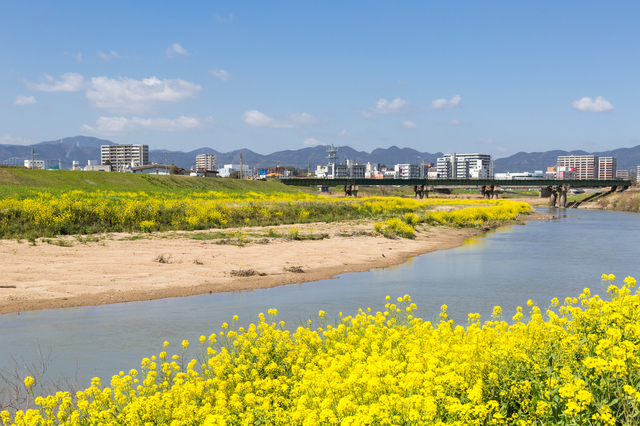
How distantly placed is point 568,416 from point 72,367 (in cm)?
813

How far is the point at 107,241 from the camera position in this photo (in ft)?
76.8

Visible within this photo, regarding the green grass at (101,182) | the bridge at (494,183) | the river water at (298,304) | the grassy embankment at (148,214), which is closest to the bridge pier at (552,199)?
the bridge at (494,183)

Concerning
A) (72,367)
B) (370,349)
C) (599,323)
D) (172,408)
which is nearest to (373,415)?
(172,408)

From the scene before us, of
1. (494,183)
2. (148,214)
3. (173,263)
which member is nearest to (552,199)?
(494,183)

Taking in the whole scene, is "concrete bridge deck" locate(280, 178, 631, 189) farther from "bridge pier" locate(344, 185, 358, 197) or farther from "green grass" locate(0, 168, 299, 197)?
"green grass" locate(0, 168, 299, 197)

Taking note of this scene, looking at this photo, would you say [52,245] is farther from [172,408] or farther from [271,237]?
[172,408]

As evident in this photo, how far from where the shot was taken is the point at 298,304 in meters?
14.5

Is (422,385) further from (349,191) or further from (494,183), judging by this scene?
(494,183)

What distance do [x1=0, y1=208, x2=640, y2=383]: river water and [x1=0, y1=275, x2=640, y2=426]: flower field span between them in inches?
129

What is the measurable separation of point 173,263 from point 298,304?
7229 mm

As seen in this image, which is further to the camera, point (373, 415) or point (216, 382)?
point (216, 382)

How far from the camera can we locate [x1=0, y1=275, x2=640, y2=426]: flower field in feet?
15.2

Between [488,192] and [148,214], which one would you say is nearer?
[148,214]

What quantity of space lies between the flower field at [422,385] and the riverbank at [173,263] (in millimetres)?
8870
